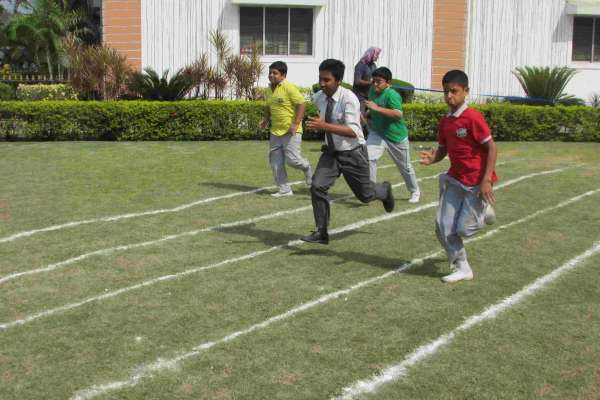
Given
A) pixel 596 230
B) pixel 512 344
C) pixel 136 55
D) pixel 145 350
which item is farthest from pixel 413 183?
pixel 136 55

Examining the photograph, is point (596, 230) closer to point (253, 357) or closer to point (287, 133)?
point (287, 133)

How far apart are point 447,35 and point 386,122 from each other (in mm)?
13174

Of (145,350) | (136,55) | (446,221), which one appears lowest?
(145,350)

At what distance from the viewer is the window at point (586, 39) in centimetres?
2306

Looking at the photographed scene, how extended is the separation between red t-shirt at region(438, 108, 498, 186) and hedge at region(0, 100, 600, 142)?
1160 cm

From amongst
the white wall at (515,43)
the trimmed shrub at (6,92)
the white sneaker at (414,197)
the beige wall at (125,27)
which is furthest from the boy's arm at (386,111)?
the white wall at (515,43)

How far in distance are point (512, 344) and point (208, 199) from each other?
5782mm

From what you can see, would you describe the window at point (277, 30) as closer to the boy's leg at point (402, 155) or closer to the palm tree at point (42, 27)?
the boy's leg at point (402, 155)

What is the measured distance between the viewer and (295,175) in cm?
Answer: 1235

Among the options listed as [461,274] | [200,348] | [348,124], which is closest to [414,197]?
[348,124]

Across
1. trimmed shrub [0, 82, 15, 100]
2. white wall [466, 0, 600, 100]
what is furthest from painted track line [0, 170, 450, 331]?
white wall [466, 0, 600, 100]

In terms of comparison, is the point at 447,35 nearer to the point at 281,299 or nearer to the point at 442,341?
the point at 281,299

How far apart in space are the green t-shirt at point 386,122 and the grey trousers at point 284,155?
1.06 metres

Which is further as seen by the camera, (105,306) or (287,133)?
(287,133)
